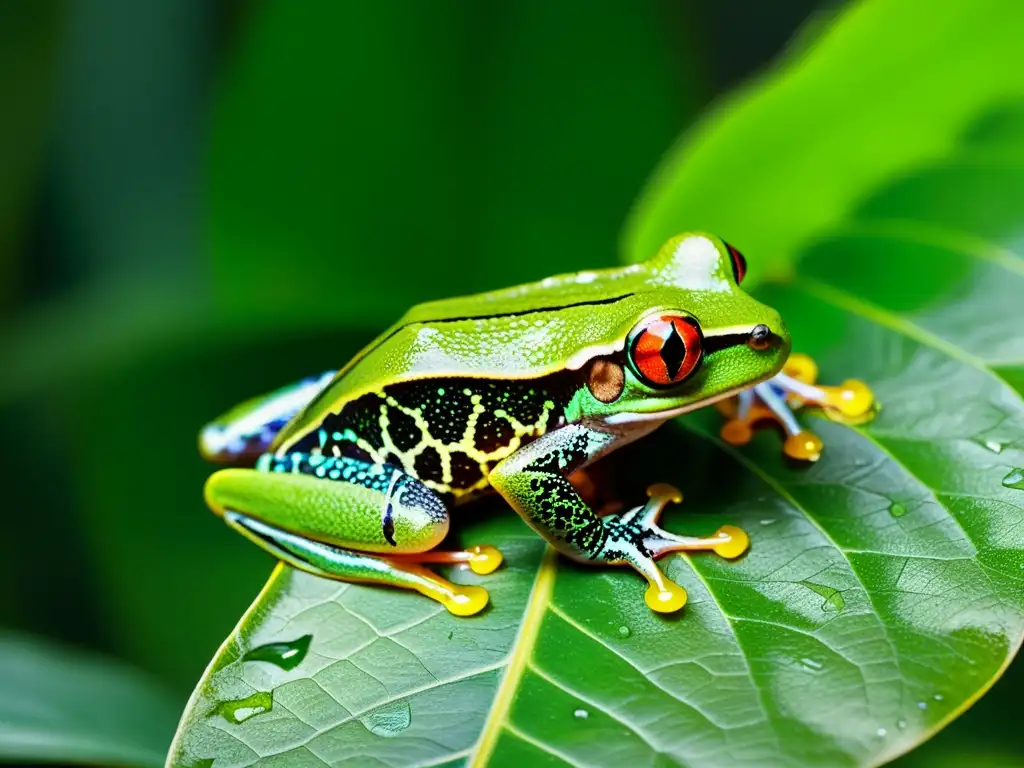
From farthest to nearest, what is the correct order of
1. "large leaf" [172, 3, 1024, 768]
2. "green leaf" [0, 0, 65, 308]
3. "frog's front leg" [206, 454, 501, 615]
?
"green leaf" [0, 0, 65, 308]
"frog's front leg" [206, 454, 501, 615]
"large leaf" [172, 3, 1024, 768]

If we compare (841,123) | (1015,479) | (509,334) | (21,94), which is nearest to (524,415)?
(509,334)

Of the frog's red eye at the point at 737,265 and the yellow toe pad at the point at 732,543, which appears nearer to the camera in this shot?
the yellow toe pad at the point at 732,543

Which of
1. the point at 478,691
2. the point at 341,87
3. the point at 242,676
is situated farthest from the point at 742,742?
the point at 341,87

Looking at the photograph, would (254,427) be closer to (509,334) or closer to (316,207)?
(509,334)

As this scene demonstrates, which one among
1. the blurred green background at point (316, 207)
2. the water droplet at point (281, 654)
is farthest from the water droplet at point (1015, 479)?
the blurred green background at point (316, 207)

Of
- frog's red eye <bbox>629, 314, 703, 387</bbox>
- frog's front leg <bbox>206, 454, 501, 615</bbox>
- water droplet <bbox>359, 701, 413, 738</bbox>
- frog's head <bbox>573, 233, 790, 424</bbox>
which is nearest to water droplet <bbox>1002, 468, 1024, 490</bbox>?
frog's head <bbox>573, 233, 790, 424</bbox>

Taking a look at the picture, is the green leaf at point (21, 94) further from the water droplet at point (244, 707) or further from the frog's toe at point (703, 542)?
the frog's toe at point (703, 542)

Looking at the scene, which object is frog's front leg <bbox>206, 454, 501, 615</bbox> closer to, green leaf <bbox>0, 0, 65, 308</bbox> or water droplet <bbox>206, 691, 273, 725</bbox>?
water droplet <bbox>206, 691, 273, 725</bbox>
